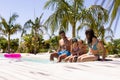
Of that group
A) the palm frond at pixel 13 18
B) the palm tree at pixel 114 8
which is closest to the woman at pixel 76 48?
the palm tree at pixel 114 8

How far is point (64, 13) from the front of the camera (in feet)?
44.0

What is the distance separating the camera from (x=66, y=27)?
12977 millimetres

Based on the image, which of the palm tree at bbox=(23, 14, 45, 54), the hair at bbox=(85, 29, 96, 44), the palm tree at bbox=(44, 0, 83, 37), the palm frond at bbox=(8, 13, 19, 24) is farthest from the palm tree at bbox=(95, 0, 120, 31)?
the palm frond at bbox=(8, 13, 19, 24)

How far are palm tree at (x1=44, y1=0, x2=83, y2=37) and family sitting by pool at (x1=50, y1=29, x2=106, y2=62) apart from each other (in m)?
5.28

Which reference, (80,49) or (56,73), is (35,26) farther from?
(56,73)

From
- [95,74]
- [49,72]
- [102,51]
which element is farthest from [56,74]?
[102,51]

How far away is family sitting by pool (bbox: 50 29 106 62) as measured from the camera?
562cm

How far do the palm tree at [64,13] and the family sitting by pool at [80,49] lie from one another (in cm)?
528

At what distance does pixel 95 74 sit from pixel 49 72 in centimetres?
75

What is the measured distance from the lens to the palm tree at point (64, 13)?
42.1 ft

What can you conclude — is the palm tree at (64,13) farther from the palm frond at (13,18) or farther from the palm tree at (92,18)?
the palm frond at (13,18)

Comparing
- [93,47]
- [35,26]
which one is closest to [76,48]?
[93,47]

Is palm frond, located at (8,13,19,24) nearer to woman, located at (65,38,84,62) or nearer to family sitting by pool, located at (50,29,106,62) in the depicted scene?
family sitting by pool, located at (50,29,106,62)

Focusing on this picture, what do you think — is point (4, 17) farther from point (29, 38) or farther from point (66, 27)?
point (66, 27)
